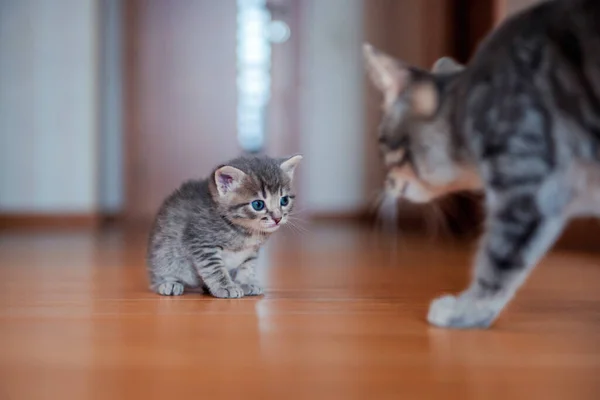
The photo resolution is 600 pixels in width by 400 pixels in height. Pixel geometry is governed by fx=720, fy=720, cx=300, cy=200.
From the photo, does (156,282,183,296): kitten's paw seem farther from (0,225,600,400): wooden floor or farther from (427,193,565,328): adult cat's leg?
(427,193,565,328): adult cat's leg

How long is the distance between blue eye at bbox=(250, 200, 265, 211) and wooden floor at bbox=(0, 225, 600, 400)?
0.85ft

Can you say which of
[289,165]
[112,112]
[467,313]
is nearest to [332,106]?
[112,112]

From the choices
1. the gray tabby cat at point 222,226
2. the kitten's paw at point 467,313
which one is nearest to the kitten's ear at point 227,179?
the gray tabby cat at point 222,226

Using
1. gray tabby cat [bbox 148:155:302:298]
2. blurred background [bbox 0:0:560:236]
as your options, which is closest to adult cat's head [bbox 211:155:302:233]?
gray tabby cat [bbox 148:155:302:298]

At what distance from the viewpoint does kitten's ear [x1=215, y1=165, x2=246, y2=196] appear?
1961mm

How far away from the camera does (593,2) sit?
146 cm

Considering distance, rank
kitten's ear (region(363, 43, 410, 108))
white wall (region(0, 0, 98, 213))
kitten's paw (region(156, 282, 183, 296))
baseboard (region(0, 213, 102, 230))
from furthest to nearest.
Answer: white wall (region(0, 0, 98, 213))
baseboard (region(0, 213, 102, 230))
kitten's paw (region(156, 282, 183, 296))
kitten's ear (region(363, 43, 410, 108))

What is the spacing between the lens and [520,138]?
144 cm

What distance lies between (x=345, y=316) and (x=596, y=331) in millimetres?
575

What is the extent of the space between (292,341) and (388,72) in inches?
26.0

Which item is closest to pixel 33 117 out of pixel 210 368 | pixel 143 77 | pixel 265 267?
pixel 143 77

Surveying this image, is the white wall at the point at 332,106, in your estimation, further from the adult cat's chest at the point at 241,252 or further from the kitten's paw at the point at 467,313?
the kitten's paw at the point at 467,313

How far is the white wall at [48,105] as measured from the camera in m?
5.31

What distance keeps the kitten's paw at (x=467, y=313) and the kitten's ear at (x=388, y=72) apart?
1.61 feet
